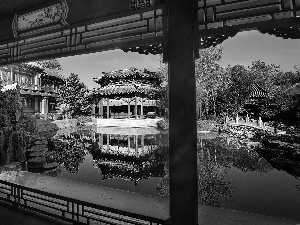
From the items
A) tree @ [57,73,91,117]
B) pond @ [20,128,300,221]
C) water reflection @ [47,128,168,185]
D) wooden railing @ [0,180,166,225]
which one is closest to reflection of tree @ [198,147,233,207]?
pond @ [20,128,300,221]

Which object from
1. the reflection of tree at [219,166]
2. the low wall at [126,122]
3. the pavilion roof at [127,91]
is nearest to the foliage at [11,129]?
the reflection of tree at [219,166]

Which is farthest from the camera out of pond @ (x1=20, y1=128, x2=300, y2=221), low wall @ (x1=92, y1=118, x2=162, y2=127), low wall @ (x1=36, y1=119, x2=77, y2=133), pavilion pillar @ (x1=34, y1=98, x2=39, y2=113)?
pavilion pillar @ (x1=34, y1=98, x2=39, y2=113)

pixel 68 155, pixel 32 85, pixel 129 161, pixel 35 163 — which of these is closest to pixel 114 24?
pixel 35 163

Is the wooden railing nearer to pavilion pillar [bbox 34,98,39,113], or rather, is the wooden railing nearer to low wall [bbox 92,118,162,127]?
low wall [bbox 92,118,162,127]

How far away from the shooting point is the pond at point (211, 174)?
21.6 feet

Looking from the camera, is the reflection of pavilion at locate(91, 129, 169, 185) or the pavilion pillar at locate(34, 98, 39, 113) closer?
the reflection of pavilion at locate(91, 129, 169, 185)

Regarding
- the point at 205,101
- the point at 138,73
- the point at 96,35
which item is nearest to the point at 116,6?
the point at 96,35

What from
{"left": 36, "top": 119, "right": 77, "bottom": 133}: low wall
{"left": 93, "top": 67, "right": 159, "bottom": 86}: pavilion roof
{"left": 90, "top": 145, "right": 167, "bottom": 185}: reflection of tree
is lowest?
{"left": 90, "top": 145, "right": 167, "bottom": 185}: reflection of tree

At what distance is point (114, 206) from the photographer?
518 centimetres

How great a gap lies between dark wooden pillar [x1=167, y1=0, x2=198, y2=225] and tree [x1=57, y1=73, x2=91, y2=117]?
104 feet

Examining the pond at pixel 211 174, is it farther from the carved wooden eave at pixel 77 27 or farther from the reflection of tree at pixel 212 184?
the carved wooden eave at pixel 77 27

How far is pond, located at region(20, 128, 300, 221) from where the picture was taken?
658cm

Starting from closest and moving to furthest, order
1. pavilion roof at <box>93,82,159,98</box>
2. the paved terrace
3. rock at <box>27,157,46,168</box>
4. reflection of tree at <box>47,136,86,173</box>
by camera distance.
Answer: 1. the paved terrace
2. rock at <box>27,157,46,168</box>
3. reflection of tree at <box>47,136,86,173</box>
4. pavilion roof at <box>93,82,159,98</box>

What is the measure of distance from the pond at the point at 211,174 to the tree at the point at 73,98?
710 inches
